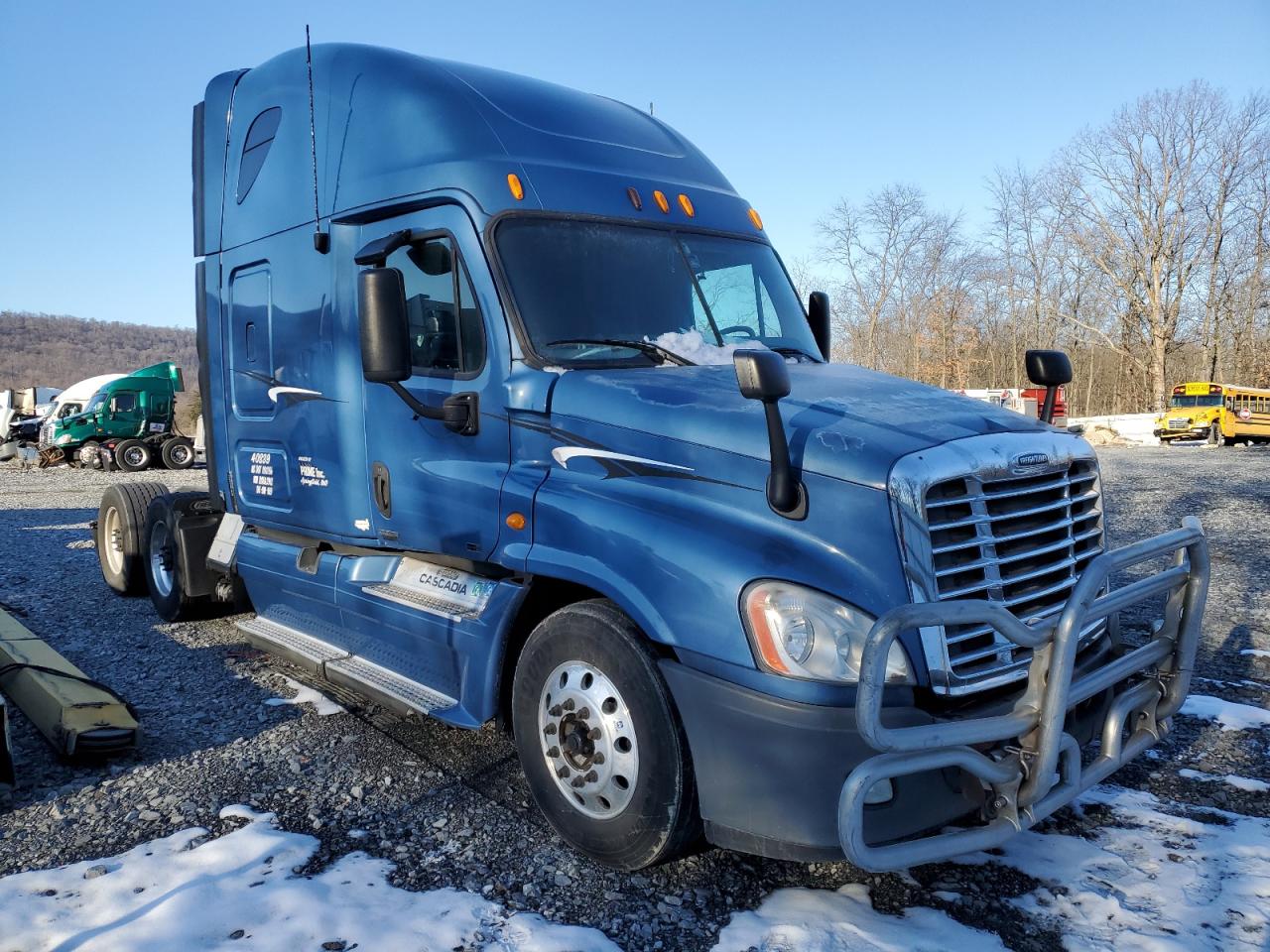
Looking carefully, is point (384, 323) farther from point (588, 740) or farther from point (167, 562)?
point (167, 562)

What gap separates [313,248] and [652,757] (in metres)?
3.47

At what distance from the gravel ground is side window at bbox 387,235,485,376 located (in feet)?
6.25

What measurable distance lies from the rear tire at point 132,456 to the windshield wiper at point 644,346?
92.9 ft

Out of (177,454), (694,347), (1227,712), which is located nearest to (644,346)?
→ (694,347)

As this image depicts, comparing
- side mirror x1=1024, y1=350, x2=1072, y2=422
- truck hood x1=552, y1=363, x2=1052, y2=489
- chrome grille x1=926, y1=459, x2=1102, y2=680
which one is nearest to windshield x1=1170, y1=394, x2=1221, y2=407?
side mirror x1=1024, y1=350, x2=1072, y2=422

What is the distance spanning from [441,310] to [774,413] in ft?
6.33

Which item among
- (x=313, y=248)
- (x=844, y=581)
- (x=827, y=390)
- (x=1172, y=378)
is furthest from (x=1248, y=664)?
(x=1172, y=378)

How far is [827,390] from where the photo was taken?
3811 mm

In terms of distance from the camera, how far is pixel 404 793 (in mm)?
4152

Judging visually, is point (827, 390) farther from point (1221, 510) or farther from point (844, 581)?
point (1221, 510)

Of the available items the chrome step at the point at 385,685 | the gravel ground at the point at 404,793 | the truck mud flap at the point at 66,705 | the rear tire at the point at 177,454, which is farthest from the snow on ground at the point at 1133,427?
the truck mud flap at the point at 66,705

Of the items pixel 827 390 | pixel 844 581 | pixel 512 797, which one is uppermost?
pixel 827 390

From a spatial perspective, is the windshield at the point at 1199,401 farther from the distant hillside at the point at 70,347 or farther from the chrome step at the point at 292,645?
the distant hillside at the point at 70,347

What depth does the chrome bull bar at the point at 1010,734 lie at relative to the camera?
2584 millimetres
